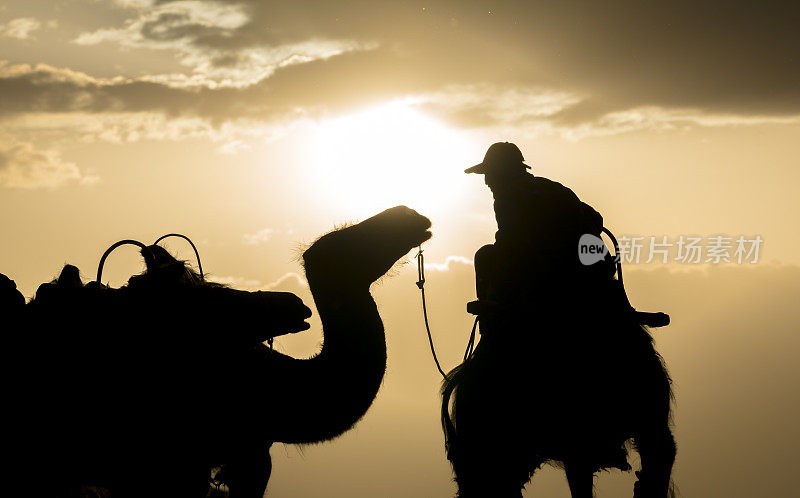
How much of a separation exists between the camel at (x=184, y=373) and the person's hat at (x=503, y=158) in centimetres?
314

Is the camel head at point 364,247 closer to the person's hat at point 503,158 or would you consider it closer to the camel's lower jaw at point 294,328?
the camel's lower jaw at point 294,328

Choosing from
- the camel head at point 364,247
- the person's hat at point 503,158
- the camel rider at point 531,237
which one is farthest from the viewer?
the person's hat at point 503,158

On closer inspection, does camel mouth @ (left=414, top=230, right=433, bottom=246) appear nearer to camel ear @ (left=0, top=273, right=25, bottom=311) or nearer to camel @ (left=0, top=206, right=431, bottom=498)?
camel @ (left=0, top=206, right=431, bottom=498)

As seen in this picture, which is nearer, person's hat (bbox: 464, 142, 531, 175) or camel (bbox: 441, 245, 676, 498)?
camel (bbox: 441, 245, 676, 498)

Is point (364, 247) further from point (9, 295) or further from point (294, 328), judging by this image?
point (9, 295)

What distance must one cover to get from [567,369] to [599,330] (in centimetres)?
65

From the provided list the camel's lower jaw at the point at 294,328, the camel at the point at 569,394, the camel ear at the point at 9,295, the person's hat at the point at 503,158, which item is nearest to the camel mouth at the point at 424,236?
the camel's lower jaw at the point at 294,328

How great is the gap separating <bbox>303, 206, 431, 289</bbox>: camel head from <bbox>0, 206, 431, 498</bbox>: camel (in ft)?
0.04

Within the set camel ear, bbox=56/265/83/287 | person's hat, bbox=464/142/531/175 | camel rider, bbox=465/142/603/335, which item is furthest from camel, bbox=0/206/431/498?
person's hat, bbox=464/142/531/175

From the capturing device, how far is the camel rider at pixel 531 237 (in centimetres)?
1180

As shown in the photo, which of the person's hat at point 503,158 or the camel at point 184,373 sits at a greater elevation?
the person's hat at point 503,158

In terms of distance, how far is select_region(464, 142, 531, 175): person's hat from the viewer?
12.1 m

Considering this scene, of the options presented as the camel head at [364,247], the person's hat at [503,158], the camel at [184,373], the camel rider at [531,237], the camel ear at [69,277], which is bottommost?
the camel at [184,373]

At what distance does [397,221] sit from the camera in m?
9.24
